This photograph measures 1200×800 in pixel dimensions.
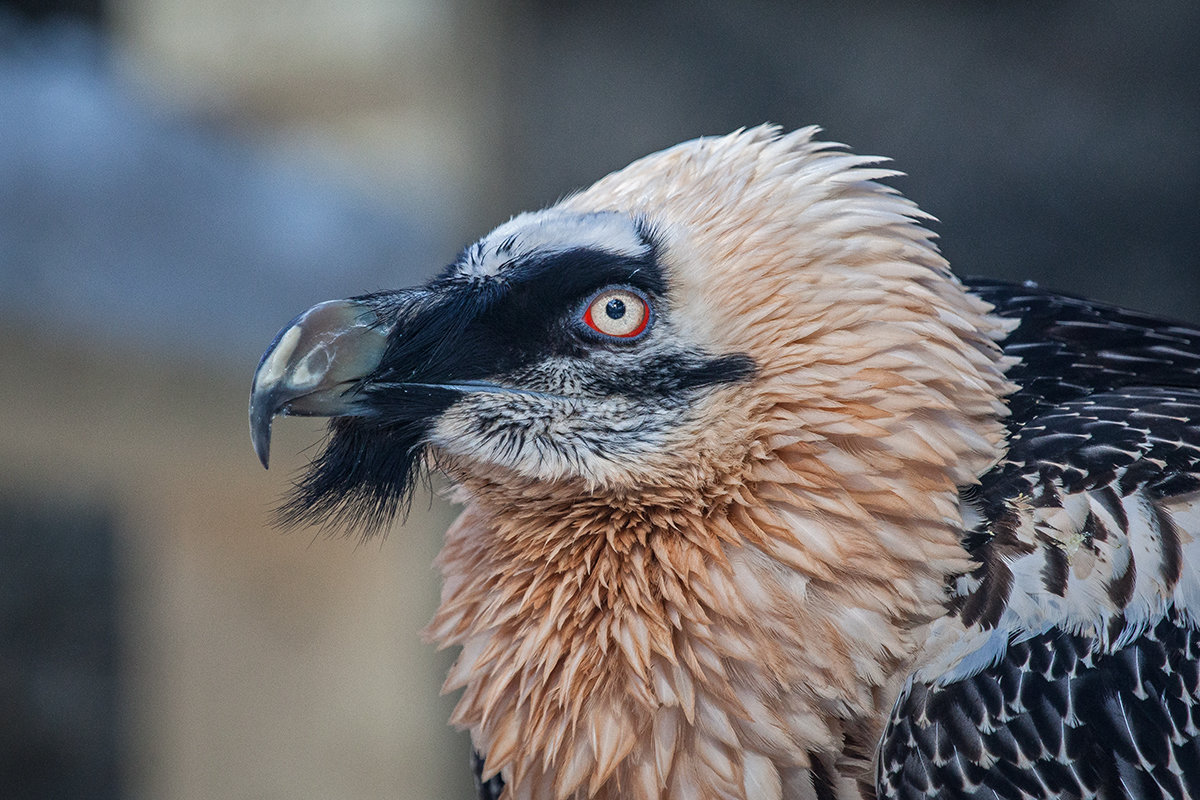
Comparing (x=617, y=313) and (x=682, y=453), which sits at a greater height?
(x=617, y=313)

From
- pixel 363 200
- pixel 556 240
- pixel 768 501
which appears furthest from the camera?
pixel 363 200

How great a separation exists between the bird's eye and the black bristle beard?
315mm

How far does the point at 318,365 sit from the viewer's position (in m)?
1.74

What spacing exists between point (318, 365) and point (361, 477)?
236mm

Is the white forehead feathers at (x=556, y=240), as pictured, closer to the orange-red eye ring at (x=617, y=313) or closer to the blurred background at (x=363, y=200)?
the orange-red eye ring at (x=617, y=313)

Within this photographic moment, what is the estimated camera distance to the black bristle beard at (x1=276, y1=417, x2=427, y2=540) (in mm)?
1830

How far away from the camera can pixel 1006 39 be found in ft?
15.8

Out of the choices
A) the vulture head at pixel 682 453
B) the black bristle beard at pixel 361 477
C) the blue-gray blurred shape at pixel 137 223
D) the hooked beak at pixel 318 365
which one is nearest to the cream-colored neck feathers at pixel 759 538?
the vulture head at pixel 682 453

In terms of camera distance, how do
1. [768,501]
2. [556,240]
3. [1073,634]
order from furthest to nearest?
[556,240] → [768,501] → [1073,634]

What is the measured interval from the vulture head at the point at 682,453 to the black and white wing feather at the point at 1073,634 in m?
0.07

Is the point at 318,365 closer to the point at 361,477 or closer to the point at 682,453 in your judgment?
the point at 361,477

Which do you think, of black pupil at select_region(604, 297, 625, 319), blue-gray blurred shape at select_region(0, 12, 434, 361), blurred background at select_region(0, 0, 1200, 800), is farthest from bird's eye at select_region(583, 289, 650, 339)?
blurred background at select_region(0, 0, 1200, 800)

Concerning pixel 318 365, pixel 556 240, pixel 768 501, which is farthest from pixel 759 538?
pixel 318 365

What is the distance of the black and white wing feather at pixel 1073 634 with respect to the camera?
157cm
